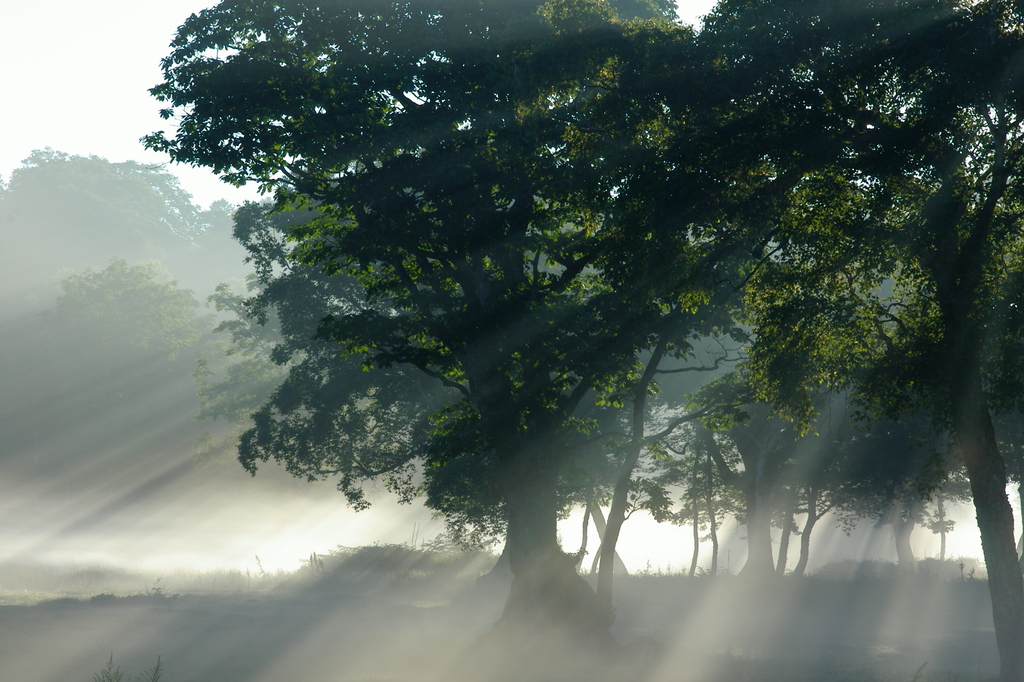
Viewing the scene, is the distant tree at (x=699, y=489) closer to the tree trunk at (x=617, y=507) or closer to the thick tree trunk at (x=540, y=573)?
the tree trunk at (x=617, y=507)

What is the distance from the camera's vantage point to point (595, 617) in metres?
18.5

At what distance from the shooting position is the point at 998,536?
13.8m

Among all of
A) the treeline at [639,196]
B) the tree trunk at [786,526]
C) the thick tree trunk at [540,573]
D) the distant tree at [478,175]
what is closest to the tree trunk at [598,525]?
the tree trunk at [786,526]

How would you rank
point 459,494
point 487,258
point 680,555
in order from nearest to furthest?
1. point 487,258
2. point 459,494
3. point 680,555

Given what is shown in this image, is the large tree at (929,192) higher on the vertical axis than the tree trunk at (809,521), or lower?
higher

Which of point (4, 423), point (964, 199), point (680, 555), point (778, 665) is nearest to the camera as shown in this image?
point (964, 199)

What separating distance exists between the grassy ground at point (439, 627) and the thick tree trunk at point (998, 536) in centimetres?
314

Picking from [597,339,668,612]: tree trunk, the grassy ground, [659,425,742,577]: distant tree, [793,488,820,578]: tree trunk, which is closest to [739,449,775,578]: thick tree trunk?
the grassy ground

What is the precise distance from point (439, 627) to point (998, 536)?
15.5m

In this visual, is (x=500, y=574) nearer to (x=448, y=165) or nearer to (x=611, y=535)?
(x=611, y=535)

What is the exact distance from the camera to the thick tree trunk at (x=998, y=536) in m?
Result: 13.6

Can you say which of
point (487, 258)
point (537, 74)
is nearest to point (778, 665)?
point (487, 258)

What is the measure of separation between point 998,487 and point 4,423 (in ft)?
260

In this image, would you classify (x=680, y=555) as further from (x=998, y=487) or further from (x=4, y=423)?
(x=4, y=423)
